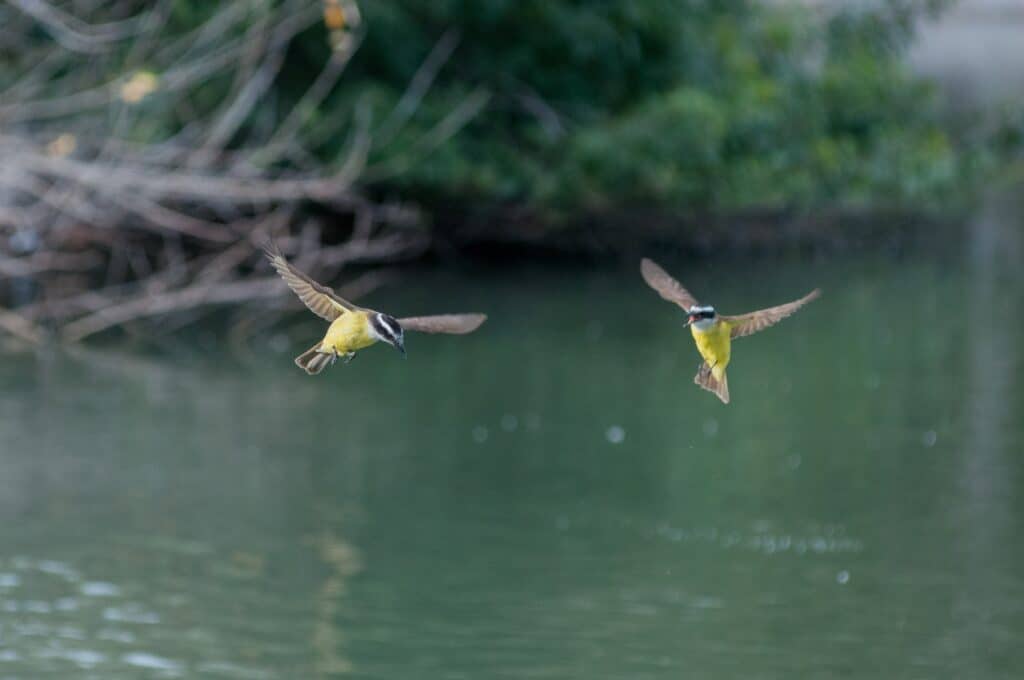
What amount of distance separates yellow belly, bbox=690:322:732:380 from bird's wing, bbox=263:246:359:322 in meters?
0.99

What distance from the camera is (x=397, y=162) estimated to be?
1927 centimetres

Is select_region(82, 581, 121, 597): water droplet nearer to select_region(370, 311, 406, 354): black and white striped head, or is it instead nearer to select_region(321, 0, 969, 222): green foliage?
select_region(370, 311, 406, 354): black and white striped head

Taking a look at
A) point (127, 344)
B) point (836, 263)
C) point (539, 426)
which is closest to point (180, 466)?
point (539, 426)

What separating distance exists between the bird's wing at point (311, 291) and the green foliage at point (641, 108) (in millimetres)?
14169

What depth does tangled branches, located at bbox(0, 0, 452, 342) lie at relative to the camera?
15.4 meters

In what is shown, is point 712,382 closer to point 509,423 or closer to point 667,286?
point 667,286

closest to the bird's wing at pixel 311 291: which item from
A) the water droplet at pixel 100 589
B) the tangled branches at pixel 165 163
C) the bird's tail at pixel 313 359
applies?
the bird's tail at pixel 313 359

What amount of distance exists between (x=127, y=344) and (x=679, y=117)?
21.7 feet

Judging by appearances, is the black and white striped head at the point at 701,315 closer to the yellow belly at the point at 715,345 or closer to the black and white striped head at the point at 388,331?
the yellow belly at the point at 715,345

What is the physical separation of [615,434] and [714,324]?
826 cm

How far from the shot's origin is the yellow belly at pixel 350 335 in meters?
4.87

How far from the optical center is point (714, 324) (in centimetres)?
518

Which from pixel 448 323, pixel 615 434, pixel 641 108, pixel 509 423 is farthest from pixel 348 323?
pixel 641 108

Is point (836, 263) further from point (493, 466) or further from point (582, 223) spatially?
point (493, 466)
